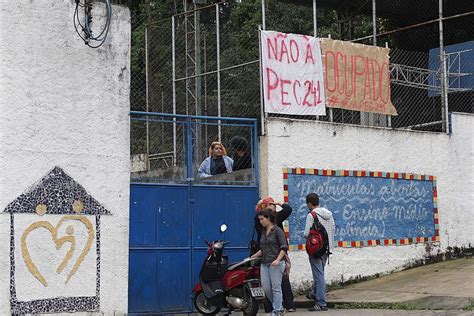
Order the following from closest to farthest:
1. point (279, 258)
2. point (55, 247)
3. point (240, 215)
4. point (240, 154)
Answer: point (55, 247) < point (279, 258) < point (240, 215) < point (240, 154)

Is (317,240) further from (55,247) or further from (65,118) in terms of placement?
(65,118)

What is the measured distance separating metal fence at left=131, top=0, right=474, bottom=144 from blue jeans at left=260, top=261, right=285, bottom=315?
14.4 feet

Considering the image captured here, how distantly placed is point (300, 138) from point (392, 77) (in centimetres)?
364

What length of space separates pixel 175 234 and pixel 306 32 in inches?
582

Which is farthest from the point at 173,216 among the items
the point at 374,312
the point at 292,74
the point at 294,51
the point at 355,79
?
the point at 355,79

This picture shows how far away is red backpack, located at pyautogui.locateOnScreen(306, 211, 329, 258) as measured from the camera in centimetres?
1226

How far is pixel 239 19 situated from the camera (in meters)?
27.9

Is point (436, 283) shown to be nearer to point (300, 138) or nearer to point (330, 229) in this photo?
point (330, 229)

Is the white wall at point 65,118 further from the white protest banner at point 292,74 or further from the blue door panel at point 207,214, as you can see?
the white protest banner at point 292,74

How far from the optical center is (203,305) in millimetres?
11703

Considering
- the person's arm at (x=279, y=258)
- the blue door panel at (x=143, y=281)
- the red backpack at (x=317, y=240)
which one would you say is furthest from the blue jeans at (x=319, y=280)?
the blue door panel at (x=143, y=281)

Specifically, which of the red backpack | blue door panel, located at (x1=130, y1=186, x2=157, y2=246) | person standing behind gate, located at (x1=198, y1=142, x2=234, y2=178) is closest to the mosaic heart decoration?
blue door panel, located at (x1=130, y1=186, x2=157, y2=246)

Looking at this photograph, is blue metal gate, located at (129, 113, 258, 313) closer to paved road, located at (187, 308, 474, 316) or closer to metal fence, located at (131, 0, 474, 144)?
paved road, located at (187, 308, 474, 316)

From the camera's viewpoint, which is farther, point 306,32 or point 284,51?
point 306,32
